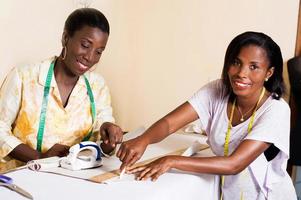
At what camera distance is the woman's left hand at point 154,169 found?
3.59 ft

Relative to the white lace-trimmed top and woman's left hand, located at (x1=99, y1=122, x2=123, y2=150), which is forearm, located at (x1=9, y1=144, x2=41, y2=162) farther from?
the white lace-trimmed top

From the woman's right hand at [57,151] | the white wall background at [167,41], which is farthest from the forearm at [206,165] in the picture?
the white wall background at [167,41]

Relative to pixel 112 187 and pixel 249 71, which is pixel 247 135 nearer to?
pixel 249 71

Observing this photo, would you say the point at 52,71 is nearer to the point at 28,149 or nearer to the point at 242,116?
the point at 28,149

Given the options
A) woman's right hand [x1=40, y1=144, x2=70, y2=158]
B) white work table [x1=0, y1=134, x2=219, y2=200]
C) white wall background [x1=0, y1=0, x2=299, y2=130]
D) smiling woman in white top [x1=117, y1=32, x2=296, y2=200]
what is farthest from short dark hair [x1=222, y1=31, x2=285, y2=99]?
white wall background [x1=0, y1=0, x2=299, y2=130]

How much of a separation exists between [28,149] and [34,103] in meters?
0.19

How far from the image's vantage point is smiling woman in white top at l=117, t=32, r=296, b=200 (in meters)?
1.14

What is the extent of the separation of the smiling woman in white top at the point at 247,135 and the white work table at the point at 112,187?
0.04 metres

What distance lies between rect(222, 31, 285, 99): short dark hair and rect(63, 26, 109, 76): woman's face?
517 mm

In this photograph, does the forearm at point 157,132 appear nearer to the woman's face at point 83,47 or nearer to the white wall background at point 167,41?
the woman's face at point 83,47

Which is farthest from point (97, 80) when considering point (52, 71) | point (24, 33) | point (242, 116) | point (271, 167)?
point (271, 167)

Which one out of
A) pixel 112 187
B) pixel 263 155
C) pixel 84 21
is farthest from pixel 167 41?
pixel 112 187

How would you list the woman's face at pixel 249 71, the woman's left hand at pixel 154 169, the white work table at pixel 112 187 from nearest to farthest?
the white work table at pixel 112 187 < the woman's left hand at pixel 154 169 < the woman's face at pixel 249 71

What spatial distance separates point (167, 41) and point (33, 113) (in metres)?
1.27
